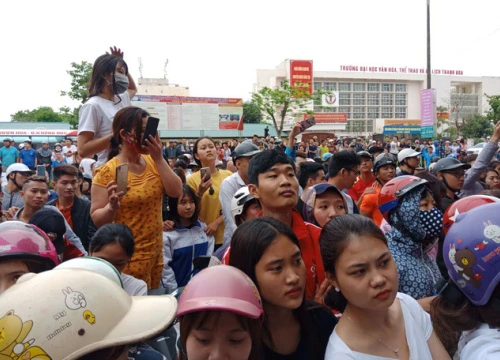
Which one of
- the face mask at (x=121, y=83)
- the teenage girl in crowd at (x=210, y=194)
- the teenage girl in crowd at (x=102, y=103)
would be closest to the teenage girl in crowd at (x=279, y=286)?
the teenage girl in crowd at (x=102, y=103)

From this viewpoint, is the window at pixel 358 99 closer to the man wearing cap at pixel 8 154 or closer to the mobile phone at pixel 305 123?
the man wearing cap at pixel 8 154

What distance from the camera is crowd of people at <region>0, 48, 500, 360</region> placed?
1322 mm

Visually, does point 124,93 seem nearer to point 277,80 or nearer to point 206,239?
point 206,239

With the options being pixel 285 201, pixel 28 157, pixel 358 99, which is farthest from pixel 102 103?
pixel 358 99

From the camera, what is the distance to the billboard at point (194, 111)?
4128 centimetres

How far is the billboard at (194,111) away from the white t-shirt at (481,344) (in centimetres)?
4017

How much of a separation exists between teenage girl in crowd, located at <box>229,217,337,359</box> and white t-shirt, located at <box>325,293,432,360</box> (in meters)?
0.12

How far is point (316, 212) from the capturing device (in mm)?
3068

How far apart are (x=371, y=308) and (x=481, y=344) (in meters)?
0.43

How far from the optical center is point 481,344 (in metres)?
1.68

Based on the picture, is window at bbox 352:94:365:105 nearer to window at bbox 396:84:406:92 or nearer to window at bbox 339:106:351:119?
window at bbox 339:106:351:119

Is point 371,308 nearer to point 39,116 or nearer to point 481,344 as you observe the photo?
point 481,344

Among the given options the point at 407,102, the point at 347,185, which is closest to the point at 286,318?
the point at 347,185

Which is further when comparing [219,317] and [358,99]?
[358,99]
